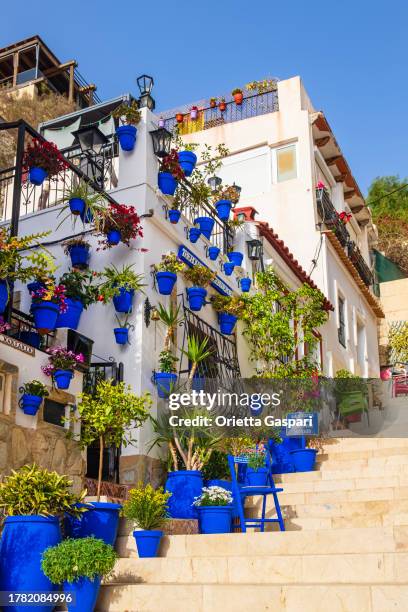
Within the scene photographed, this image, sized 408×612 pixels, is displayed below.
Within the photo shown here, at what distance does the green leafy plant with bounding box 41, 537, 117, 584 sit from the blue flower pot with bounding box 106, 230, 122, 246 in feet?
15.5

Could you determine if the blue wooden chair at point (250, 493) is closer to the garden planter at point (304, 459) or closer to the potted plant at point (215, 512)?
the potted plant at point (215, 512)

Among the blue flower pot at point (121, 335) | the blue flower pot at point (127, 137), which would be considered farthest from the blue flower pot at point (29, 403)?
the blue flower pot at point (127, 137)

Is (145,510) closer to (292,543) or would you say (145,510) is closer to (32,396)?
(292,543)

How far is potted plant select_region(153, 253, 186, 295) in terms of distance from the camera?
32.3 feet

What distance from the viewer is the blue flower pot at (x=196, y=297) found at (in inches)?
417

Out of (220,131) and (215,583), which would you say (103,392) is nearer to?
(215,583)

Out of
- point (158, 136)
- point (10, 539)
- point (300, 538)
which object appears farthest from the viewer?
point (158, 136)

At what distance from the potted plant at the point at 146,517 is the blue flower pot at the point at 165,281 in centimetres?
326

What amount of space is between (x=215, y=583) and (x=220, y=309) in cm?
590

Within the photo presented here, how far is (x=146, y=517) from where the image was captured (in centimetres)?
712

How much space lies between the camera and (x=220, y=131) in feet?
65.0

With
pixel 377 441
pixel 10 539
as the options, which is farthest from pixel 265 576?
pixel 377 441

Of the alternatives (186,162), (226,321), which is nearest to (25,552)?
(226,321)

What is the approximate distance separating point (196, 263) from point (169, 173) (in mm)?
1420
